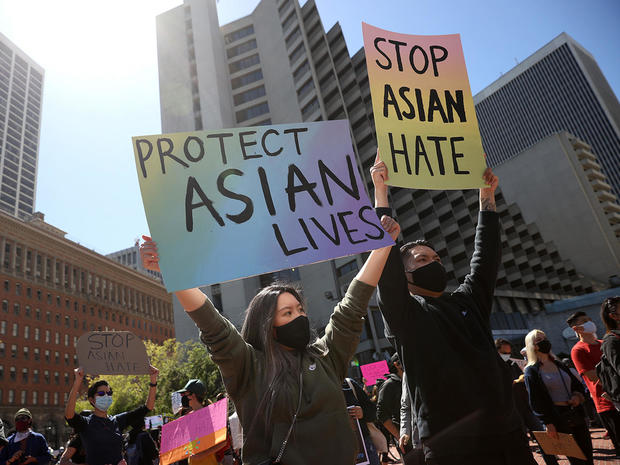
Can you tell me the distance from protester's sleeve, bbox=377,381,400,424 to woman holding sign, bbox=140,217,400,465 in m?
3.72

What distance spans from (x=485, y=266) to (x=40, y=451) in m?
6.49

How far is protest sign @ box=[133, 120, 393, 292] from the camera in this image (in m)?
2.26

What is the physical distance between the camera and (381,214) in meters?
2.72

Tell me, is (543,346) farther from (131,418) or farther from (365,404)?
(131,418)

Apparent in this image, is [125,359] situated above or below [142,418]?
above

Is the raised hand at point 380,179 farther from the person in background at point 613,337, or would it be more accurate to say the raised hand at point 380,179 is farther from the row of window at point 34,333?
the row of window at point 34,333

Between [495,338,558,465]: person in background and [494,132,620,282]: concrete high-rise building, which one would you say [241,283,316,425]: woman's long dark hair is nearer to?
[495,338,558,465]: person in background

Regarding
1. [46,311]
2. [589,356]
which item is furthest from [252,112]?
[589,356]

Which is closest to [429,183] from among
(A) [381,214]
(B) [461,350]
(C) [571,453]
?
(A) [381,214]

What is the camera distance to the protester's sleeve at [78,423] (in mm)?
4750

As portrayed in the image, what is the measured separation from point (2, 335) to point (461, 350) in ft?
254

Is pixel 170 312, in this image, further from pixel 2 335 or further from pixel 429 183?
pixel 429 183

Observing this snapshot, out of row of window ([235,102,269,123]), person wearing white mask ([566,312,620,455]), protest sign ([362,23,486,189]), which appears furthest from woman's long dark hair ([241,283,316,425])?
row of window ([235,102,269,123])

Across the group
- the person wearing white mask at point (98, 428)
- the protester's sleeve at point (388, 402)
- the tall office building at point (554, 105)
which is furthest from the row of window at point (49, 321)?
the tall office building at point (554, 105)
